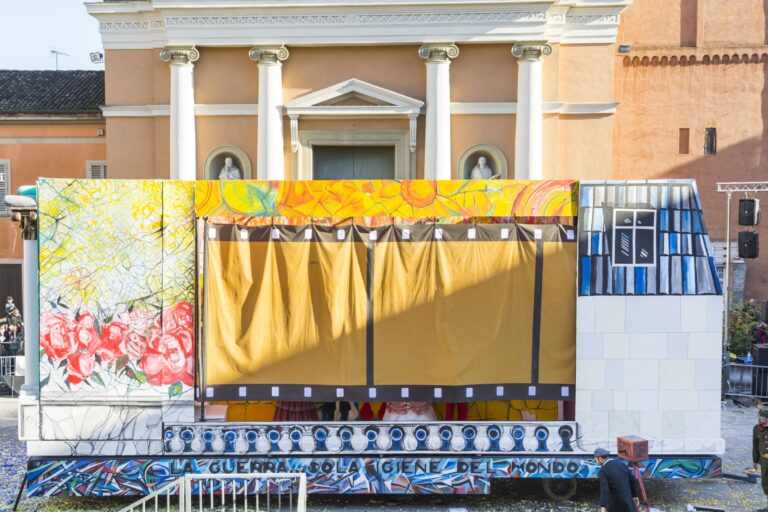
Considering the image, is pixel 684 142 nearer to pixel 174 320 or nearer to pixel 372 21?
pixel 372 21

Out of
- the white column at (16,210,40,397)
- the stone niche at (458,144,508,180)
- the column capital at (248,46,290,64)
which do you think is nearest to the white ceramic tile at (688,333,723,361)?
the white column at (16,210,40,397)

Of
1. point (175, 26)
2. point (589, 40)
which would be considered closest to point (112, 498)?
point (175, 26)

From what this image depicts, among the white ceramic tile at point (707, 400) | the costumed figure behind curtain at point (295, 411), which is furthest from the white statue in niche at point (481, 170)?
the costumed figure behind curtain at point (295, 411)

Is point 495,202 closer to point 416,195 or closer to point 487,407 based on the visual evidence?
point 416,195

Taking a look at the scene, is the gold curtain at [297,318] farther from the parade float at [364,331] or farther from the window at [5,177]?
the window at [5,177]

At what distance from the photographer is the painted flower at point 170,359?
7996 millimetres

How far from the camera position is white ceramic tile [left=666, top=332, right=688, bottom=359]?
314 inches

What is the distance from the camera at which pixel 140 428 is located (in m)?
8.04

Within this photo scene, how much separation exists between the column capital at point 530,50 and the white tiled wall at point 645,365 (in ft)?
34.9

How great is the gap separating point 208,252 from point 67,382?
2.13 meters

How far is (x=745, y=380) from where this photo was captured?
14156mm

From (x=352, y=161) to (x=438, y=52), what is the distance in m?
3.43

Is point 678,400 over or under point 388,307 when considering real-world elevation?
under

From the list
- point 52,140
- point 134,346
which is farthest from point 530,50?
point 52,140
